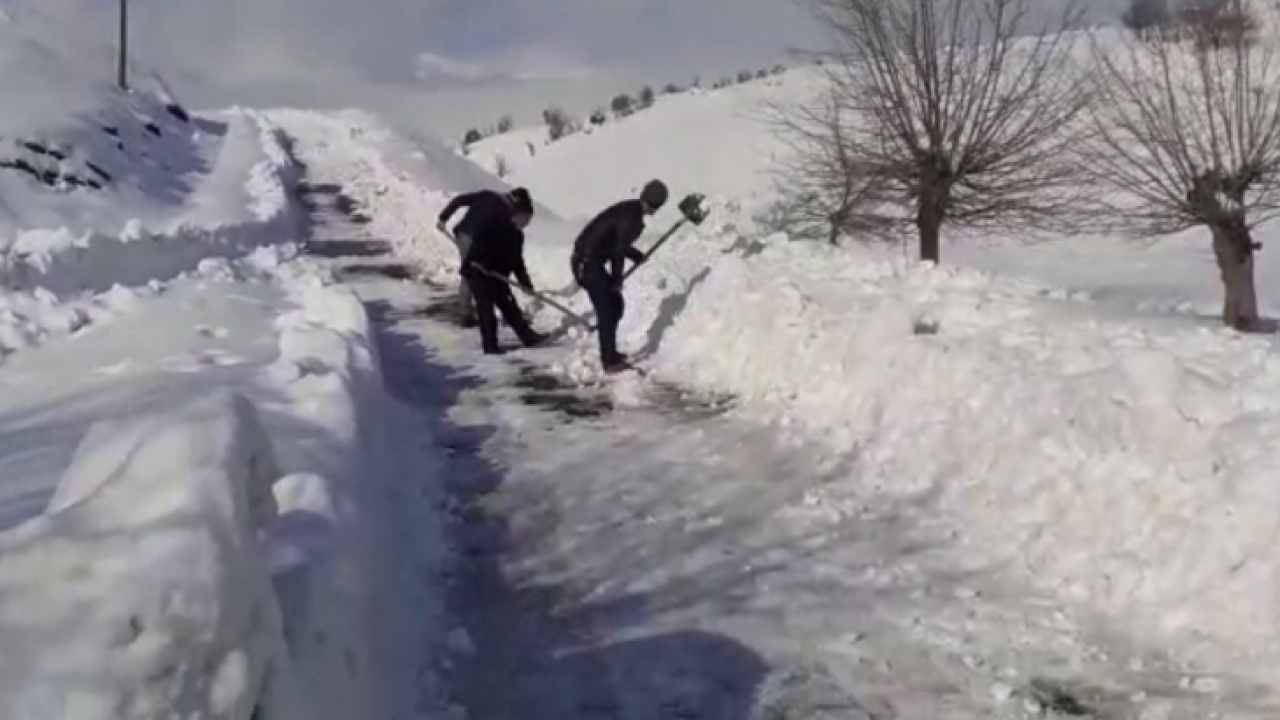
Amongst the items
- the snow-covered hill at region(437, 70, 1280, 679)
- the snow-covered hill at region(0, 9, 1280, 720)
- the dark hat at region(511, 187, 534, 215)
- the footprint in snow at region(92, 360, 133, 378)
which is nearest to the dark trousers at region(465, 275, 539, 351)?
the snow-covered hill at region(0, 9, 1280, 720)

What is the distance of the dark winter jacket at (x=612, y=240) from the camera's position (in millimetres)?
10992

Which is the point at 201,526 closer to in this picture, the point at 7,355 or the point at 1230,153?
the point at 7,355

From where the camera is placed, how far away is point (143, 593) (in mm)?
2748

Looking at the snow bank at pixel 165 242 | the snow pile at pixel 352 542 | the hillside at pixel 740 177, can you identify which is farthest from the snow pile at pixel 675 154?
→ the snow pile at pixel 352 542

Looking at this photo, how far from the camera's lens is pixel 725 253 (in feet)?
42.1

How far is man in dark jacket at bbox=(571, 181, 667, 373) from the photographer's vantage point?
1079cm

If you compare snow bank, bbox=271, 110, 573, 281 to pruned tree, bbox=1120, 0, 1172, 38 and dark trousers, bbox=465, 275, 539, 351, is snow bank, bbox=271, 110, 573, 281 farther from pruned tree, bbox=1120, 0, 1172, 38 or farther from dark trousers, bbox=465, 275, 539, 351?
pruned tree, bbox=1120, 0, 1172, 38

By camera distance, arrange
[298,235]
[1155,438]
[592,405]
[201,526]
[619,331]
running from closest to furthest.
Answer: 1. [201,526]
2. [1155,438]
3. [592,405]
4. [619,331]
5. [298,235]

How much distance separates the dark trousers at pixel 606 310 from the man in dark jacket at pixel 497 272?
1.42m

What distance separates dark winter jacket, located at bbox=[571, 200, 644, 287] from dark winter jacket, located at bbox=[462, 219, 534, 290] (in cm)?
143

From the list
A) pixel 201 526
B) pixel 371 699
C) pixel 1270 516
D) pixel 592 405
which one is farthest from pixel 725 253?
pixel 201 526

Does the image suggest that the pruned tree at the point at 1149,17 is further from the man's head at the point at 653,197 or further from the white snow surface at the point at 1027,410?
the man's head at the point at 653,197

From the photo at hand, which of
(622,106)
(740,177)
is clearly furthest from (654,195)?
(622,106)

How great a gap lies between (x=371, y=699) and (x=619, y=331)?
28.0ft
